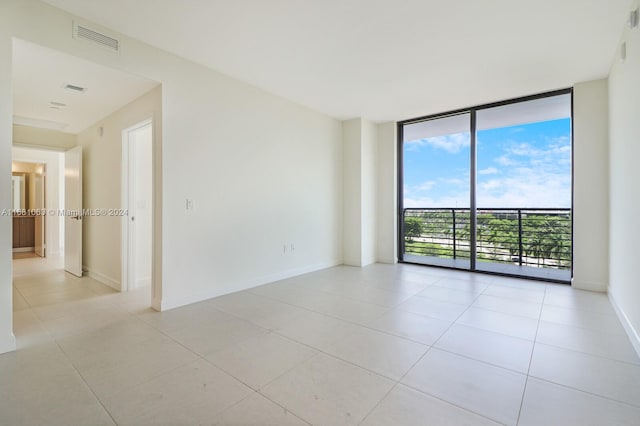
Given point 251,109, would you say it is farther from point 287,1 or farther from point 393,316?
point 393,316

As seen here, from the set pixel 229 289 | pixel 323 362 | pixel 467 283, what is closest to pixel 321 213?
pixel 229 289

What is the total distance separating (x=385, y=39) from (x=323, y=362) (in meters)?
2.80

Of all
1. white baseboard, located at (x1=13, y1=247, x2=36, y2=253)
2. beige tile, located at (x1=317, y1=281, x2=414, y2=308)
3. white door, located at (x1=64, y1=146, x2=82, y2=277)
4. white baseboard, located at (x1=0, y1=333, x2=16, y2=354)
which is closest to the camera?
white baseboard, located at (x1=0, y1=333, x2=16, y2=354)

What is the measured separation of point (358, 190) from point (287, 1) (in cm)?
330

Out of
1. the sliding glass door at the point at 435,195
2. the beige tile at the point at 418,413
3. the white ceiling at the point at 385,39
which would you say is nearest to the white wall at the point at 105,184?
the white ceiling at the point at 385,39

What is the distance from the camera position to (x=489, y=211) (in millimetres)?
5133

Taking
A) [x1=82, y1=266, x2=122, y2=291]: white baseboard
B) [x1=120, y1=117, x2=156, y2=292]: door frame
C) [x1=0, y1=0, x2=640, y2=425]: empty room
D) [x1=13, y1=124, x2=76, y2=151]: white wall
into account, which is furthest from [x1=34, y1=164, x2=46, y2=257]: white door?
[x1=120, y1=117, x2=156, y2=292]: door frame

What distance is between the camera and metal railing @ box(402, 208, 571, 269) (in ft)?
15.3

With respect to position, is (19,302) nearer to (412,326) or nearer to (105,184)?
(105,184)

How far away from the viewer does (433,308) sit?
298 cm

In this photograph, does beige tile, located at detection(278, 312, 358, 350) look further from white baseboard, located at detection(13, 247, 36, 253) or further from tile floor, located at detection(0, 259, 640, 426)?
white baseboard, located at detection(13, 247, 36, 253)

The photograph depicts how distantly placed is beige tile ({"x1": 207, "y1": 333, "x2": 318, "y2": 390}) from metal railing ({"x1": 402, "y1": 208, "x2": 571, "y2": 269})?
3.69m

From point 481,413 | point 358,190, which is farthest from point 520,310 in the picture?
point 358,190

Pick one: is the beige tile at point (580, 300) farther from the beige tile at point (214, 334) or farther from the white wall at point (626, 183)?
the beige tile at point (214, 334)
